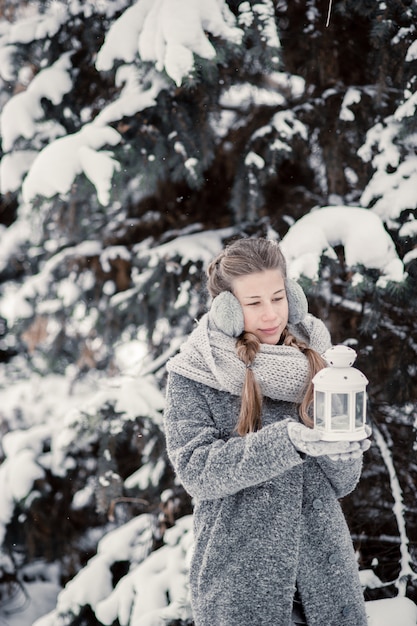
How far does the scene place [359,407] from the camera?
1.65 metres

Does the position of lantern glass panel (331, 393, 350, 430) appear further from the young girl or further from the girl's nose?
the girl's nose

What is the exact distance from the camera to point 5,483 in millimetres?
4359

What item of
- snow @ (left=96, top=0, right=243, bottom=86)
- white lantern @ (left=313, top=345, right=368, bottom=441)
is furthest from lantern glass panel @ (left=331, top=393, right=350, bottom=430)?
snow @ (left=96, top=0, right=243, bottom=86)

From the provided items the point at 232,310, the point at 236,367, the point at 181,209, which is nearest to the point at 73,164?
the point at 181,209

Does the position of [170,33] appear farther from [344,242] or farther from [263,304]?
[263,304]

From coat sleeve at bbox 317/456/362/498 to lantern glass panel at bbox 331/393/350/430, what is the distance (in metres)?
0.31

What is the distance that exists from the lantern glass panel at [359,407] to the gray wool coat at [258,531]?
0.25 metres

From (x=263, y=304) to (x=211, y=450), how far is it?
0.47 metres

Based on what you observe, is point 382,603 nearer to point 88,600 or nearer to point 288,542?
point 288,542

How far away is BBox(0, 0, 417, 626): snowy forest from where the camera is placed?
3074 mm

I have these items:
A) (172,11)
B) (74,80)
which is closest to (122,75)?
(74,80)

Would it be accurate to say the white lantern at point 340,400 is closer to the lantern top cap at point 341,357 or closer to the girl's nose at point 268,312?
the lantern top cap at point 341,357

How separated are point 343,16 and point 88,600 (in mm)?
3693

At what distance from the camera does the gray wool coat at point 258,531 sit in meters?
1.82
